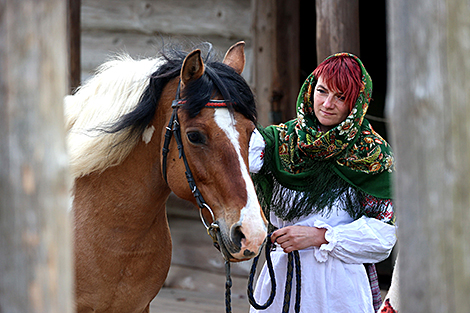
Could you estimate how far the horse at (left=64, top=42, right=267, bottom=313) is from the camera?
1.63 m

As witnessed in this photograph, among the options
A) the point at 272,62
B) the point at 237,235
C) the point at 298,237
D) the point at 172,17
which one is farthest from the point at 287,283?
the point at 172,17

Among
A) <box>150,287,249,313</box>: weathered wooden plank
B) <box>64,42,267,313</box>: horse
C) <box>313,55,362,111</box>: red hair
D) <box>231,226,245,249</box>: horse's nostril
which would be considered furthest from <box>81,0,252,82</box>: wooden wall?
<box>231,226,245,249</box>: horse's nostril

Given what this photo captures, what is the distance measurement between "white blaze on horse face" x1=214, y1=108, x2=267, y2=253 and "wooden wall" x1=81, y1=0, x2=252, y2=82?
2763 millimetres

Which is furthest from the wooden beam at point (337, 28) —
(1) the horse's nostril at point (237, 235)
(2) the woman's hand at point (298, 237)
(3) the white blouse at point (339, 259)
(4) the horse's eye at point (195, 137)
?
(1) the horse's nostril at point (237, 235)

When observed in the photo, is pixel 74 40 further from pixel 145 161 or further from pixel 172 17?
pixel 145 161

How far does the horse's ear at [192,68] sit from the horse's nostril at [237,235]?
1.85 feet

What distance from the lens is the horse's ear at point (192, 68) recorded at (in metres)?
1.64

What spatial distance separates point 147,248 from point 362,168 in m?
0.92

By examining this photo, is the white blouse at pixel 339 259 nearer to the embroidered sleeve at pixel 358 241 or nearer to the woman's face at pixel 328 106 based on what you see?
the embroidered sleeve at pixel 358 241

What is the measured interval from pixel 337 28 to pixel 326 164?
1.16 m

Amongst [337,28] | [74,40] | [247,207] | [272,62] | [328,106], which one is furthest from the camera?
[272,62]

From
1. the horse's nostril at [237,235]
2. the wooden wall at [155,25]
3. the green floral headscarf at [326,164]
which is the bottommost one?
the horse's nostril at [237,235]

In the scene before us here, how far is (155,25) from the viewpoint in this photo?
4.65 meters

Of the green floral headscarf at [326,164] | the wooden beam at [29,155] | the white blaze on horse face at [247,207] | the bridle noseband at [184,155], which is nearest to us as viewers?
the wooden beam at [29,155]
